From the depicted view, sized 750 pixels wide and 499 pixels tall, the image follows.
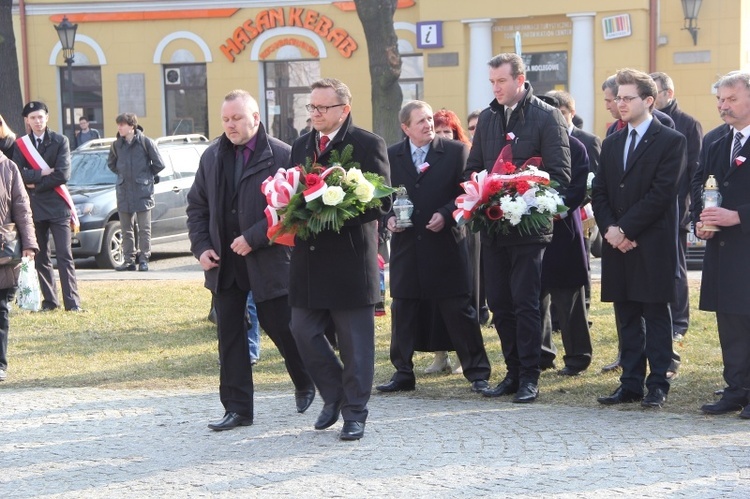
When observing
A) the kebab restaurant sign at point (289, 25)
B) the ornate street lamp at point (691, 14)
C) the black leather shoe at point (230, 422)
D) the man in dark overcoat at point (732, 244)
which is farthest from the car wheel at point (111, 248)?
the ornate street lamp at point (691, 14)

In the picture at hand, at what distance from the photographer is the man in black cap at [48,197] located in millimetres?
12867

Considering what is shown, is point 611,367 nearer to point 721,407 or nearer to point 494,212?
point 721,407

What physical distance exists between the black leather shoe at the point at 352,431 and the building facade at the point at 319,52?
22.1m

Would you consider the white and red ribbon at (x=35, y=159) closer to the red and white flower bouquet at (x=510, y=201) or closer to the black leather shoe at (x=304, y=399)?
the black leather shoe at (x=304, y=399)

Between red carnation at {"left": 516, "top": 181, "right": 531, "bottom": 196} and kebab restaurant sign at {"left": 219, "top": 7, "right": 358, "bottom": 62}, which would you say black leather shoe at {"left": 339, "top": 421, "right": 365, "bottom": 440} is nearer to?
red carnation at {"left": 516, "top": 181, "right": 531, "bottom": 196}

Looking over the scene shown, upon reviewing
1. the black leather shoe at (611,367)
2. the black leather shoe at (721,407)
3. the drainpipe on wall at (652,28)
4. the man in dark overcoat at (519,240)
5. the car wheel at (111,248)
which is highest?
the drainpipe on wall at (652,28)

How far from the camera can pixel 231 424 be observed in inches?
298

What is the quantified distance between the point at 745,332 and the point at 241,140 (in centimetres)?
343

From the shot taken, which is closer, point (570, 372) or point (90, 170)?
point (570, 372)

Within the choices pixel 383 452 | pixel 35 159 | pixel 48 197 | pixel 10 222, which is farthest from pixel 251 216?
pixel 35 159

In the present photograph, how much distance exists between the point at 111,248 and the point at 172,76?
1485cm

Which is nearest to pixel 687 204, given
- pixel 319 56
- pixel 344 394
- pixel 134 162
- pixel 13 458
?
pixel 344 394

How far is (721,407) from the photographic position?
7.55 meters

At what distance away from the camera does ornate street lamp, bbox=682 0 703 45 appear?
90.4 ft
